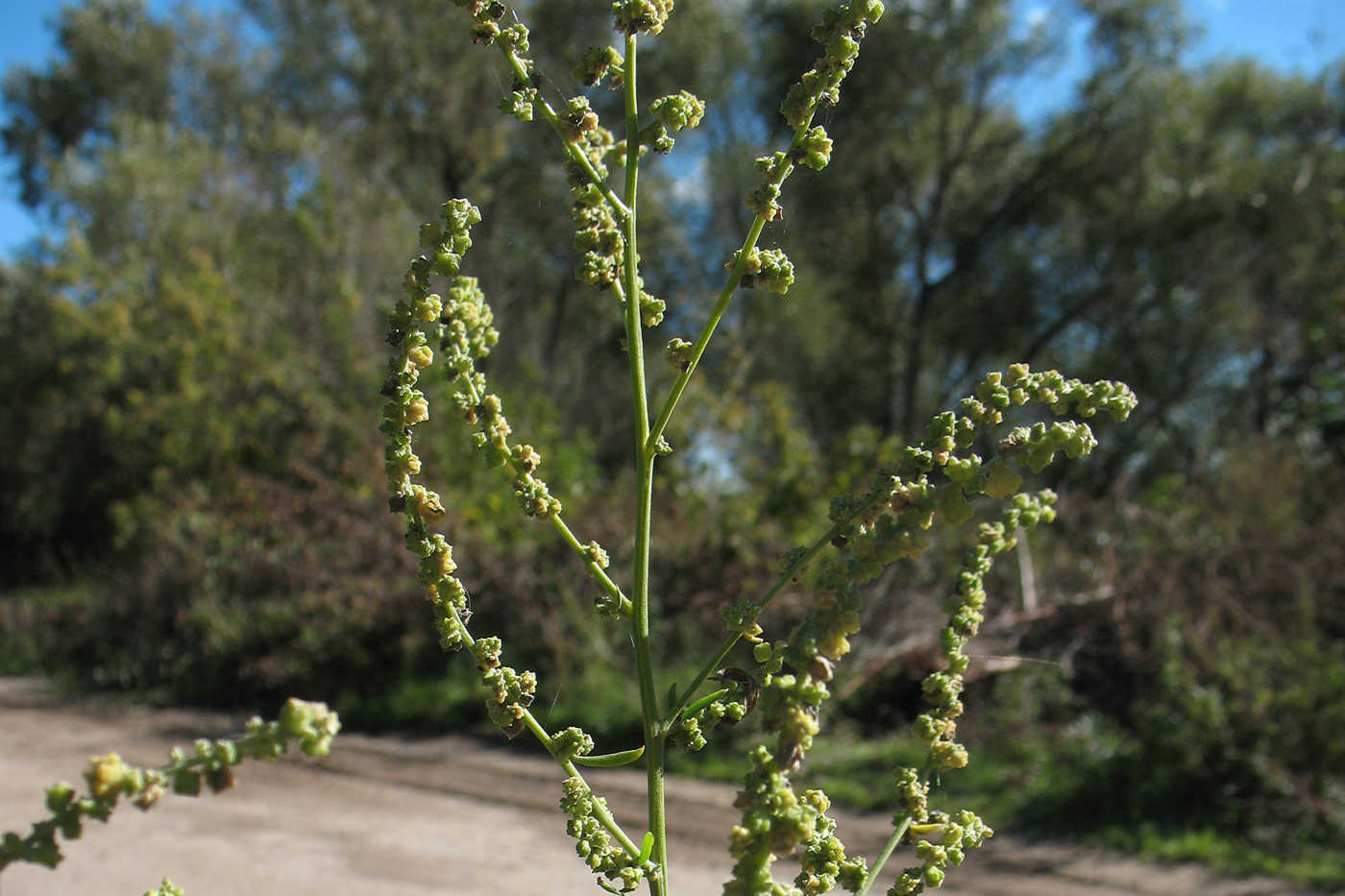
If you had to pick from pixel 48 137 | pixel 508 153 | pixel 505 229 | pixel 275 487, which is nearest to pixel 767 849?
pixel 275 487

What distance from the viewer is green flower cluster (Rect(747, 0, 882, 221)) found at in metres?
1.28

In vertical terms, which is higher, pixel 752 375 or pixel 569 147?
pixel 752 375

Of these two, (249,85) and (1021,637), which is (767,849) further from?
(249,85)

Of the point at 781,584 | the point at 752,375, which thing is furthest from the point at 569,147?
the point at 752,375

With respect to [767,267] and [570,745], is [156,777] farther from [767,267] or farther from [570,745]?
[767,267]

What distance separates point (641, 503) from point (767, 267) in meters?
0.31

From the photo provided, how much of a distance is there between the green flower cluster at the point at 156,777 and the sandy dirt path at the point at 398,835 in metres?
3.12

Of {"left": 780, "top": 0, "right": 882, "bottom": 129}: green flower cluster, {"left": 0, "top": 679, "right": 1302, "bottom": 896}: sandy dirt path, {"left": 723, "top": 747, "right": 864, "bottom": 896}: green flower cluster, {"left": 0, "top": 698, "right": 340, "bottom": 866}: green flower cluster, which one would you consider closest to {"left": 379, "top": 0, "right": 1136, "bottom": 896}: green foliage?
{"left": 780, "top": 0, "right": 882, "bottom": 129}: green flower cluster

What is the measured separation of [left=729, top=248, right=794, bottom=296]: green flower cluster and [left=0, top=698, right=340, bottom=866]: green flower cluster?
2.30ft

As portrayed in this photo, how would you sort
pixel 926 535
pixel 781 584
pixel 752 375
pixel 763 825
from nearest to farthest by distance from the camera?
pixel 763 825 < pixel 926 535 < pixel 781 584 < pixel 752 375

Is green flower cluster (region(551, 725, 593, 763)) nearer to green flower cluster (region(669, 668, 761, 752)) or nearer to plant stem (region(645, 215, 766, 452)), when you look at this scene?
green flower cluster (region(669, 668, 761, 752))

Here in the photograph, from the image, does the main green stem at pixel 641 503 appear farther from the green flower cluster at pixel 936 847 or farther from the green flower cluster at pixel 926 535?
the green flower cluster at pixel 936 847

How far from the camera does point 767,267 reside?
1.32 meters

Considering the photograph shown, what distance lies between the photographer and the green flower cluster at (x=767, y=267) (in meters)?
1.30
